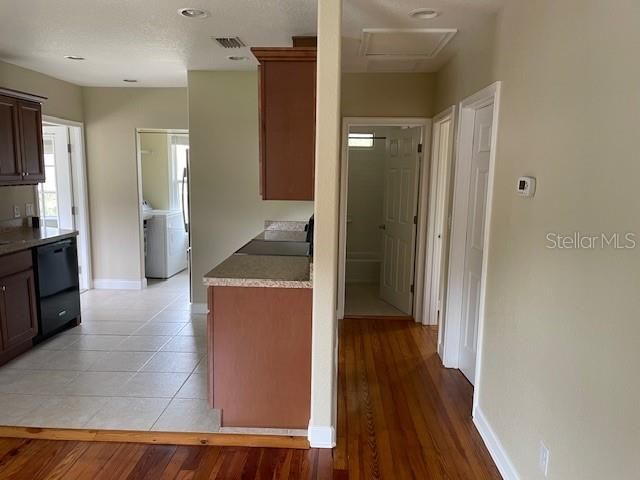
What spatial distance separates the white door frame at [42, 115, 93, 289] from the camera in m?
5.34

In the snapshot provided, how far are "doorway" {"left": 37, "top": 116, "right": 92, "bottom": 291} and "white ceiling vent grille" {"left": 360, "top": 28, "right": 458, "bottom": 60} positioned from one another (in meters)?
3.80

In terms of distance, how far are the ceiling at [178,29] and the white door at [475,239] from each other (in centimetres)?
65

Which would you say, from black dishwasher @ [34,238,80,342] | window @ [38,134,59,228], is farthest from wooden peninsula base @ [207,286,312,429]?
window @ [38,134,59,228]

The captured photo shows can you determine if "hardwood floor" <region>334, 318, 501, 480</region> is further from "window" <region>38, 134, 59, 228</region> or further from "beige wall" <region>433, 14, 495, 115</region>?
"window" <region>38, 134, 59, 228</region>

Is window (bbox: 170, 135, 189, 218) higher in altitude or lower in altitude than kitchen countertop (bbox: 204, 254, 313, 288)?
higher

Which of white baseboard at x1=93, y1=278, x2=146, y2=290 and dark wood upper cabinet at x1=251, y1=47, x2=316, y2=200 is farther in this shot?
white baseboard at x1=93, y1=278, x2=146, y2=290

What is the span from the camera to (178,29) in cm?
309

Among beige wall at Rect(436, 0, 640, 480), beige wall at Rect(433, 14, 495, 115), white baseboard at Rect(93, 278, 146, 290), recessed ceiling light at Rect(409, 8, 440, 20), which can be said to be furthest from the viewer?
white baseboard at Rect(93, 278, 146, 290)

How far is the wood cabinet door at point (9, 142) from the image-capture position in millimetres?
3682

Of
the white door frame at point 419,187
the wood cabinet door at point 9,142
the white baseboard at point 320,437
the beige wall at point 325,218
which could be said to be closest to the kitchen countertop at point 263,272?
the beige wall at point 325,218

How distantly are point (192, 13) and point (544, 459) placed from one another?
→ 3043 mm

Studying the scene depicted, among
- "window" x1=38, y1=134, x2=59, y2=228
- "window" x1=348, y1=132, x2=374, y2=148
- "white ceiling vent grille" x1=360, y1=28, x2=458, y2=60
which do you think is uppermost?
"white ceiling vent grille" x1=360, y1=28, x2=458, y2=60

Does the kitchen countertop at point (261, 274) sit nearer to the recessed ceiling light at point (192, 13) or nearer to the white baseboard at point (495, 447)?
the white baseboard at point (495, 447)

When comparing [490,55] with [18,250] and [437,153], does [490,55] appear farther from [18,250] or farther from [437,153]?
[18,250]
